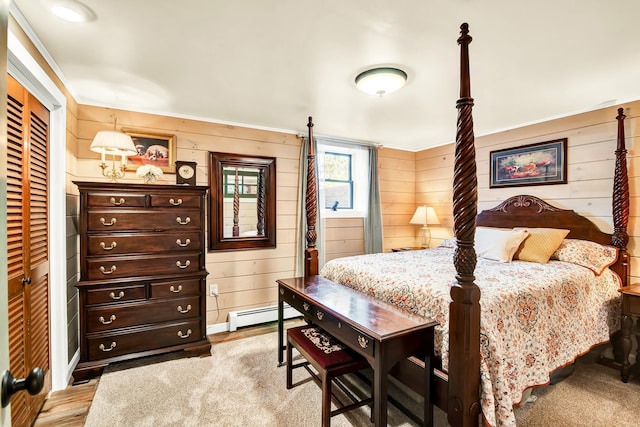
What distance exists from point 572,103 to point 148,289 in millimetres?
4208

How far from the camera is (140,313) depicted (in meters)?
2.66

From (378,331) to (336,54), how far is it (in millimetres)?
1732

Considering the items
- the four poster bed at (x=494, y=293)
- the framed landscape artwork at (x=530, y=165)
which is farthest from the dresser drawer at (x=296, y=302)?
the framed landscape artwork at (x=530, y=165)

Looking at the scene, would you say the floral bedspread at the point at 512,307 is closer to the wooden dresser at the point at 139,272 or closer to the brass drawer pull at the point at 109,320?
the wooden dresser at the point at 139,272

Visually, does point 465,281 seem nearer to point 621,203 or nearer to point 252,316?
point 621,203

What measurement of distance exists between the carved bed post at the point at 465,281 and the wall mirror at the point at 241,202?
2.55 m

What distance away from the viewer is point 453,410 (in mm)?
1603

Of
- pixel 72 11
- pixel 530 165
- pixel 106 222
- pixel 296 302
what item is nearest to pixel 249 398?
pixel 296 302

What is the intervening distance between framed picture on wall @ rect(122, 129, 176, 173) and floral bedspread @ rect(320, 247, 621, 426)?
6.59 ft

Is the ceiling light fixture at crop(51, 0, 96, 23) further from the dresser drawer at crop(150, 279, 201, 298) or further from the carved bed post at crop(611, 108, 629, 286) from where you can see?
the carved bed post at crop(611, 108, 629, 286)

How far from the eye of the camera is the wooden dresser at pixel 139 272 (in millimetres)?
2504

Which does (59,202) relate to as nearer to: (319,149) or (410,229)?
(319,149)

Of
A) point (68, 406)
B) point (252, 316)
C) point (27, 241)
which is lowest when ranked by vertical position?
point (68, 406)

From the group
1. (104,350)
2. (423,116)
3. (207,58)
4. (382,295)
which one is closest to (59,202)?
(104,350)
